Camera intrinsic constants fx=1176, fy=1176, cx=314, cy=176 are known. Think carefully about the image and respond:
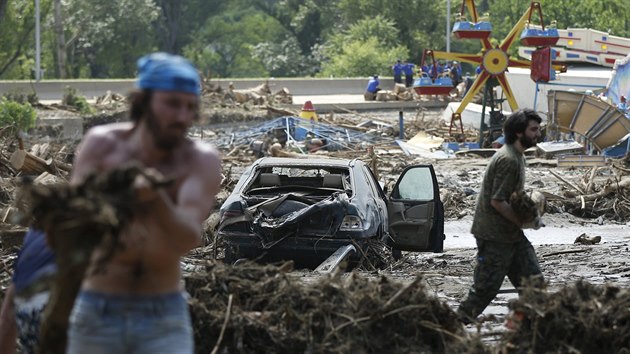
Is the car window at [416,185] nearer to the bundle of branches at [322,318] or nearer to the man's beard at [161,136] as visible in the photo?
the bundle of branches at [322,318]

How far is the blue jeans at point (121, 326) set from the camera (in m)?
4.23

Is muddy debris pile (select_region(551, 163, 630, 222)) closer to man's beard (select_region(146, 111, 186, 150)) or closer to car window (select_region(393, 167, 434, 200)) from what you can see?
car window (select_region(393, 167, 434, 200))

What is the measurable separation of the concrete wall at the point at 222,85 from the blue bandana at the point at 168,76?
119 ft

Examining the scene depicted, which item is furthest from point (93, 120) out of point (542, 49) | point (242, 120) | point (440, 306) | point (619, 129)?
point (440, 306)

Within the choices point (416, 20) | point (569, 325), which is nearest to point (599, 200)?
point (569, 325)

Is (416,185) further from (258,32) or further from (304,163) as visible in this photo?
(258,32)

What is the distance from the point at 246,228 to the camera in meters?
11.1

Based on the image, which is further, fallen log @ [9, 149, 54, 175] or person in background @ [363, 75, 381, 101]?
person in background @ [363, 75, 381, 101]

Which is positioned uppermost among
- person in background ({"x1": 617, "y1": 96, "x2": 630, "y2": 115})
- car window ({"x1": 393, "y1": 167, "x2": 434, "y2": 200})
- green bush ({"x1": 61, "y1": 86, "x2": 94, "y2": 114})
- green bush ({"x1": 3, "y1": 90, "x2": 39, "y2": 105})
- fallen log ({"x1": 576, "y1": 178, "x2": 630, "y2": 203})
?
car window ({"x1": 393, "y1": 167, "x2": 434, "y2": 200})

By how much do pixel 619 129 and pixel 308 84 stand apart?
25.2 m

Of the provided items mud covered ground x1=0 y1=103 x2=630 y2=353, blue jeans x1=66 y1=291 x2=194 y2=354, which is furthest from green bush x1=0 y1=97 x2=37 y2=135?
blue jeans x1=66 y1=291 x2=194 y2=354

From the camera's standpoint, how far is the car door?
1163cm

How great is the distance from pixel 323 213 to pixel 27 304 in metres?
5.57

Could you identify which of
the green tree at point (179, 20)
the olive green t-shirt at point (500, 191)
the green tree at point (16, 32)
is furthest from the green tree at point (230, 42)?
the olive green t-shirt at point (500, 191)
